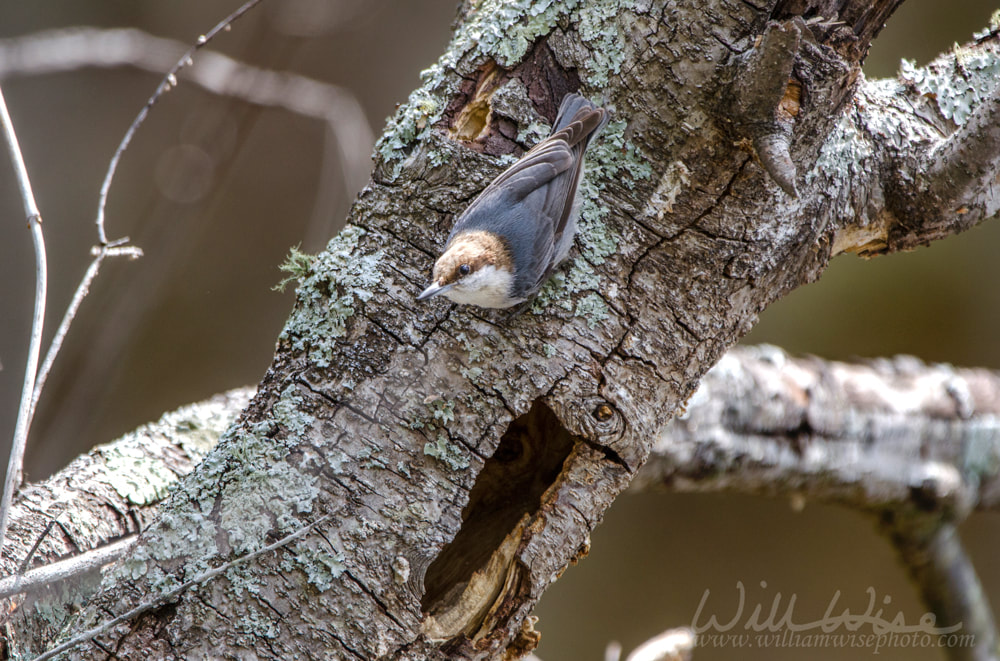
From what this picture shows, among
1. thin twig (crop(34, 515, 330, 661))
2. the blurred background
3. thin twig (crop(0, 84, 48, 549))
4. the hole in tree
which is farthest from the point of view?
the blurred background

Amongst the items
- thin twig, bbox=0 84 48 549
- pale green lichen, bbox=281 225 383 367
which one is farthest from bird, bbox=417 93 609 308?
thin twig, bbox=0 84 48 549

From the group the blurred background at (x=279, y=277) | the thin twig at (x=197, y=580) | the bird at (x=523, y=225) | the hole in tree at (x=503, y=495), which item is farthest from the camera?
the blurred background at (x=279, y=277)

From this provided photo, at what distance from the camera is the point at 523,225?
1244 mm

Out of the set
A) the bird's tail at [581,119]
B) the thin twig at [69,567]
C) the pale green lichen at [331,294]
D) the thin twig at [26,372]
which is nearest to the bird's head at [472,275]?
the pale green lichen at [331,294]

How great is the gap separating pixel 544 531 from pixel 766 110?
724 millimetres

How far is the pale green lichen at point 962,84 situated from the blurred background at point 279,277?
1.96m

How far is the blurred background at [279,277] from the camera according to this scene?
2.81 metres

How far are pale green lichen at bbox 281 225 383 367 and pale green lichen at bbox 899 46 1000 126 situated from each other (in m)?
1.18

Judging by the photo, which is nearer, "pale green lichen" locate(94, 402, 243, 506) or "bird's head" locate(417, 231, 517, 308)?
"bird's head" locate(417, 231, 517, 308)

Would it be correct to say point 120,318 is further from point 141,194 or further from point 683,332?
point 683,332

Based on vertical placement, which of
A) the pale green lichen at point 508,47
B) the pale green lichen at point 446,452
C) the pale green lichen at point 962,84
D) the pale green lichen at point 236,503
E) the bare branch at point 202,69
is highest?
the bare branch at point 202,69

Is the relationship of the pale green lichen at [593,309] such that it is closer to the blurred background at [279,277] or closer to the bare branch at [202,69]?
the bare branch at [202,69]

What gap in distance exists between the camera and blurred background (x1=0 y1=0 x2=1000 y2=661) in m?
2.81

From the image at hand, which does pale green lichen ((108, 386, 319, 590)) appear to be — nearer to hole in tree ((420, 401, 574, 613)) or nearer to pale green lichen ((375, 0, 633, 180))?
hole in tree ((420, 401, 574, 613))
